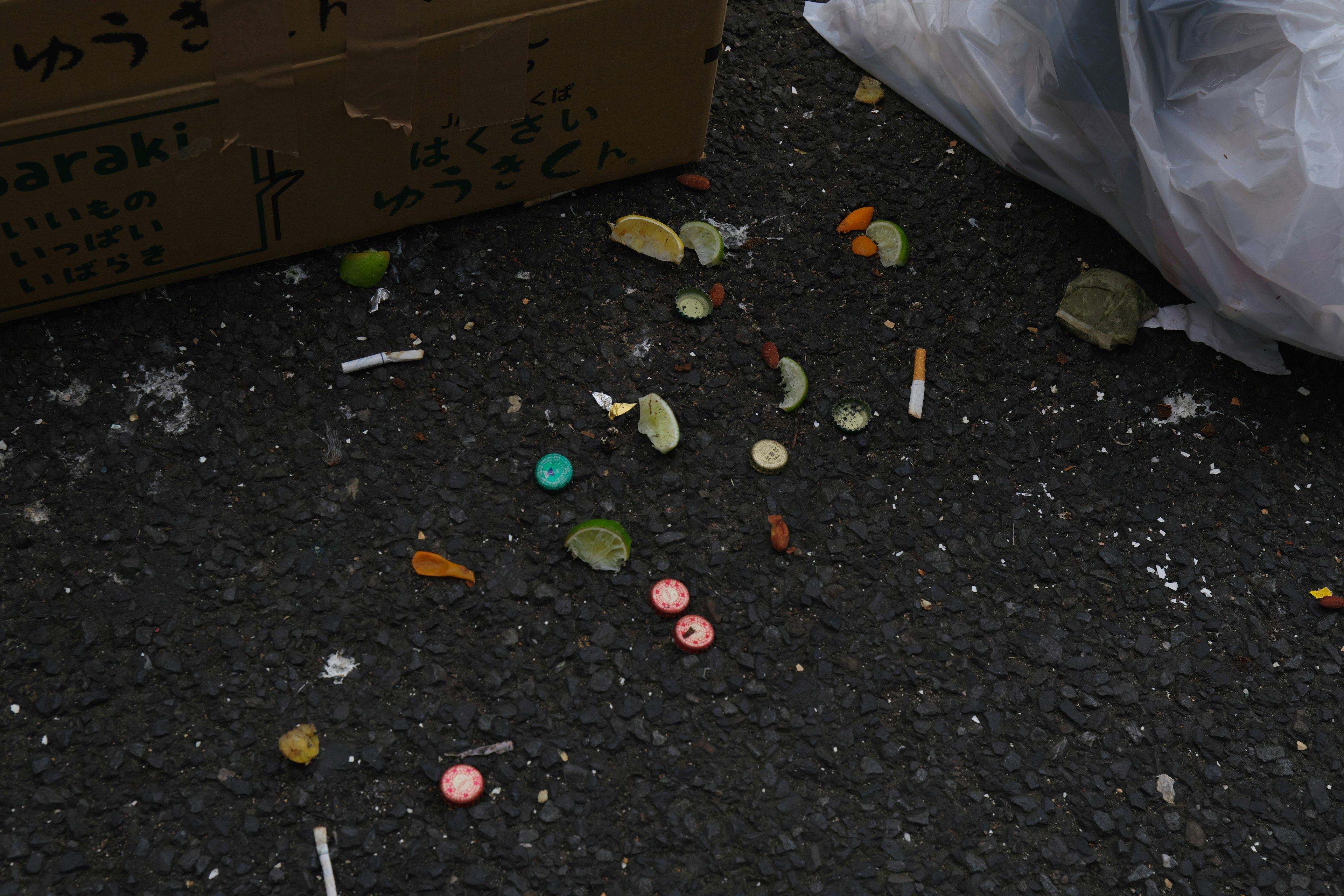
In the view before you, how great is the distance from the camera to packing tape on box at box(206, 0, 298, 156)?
66.1 inches

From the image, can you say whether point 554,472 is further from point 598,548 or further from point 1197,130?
point 1197,130

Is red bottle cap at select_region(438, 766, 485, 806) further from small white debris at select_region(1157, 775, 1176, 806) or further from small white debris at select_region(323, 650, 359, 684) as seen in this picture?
small white debris at select_region(1157, 775, 1176, 806)

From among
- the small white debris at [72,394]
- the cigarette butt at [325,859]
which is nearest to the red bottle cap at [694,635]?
the cigarette butt at [325,859]

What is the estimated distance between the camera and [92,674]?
1.72m

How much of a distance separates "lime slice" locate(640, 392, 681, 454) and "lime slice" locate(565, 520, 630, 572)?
0.22 meters

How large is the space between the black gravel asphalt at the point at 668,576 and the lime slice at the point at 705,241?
1.6 inches

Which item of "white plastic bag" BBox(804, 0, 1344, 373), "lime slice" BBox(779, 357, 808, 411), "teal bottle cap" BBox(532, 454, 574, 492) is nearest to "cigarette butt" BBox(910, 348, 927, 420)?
"lime slice" BBox(779, 357, 808, 411)

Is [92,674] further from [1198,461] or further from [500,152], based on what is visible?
[1198,461]

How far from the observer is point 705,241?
2336mm

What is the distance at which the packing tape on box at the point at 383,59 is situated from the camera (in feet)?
5.83

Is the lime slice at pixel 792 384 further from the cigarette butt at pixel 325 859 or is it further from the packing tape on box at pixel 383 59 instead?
the cigarette butt at pixel 325 859

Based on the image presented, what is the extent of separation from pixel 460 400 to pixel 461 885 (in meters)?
0.92

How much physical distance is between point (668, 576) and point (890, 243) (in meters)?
0.99

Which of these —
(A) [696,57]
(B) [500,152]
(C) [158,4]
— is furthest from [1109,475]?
(C) [158,4]
